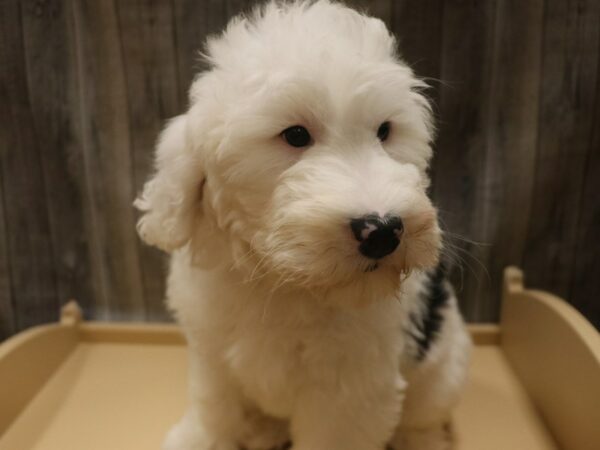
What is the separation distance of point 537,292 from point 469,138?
1.76 ft

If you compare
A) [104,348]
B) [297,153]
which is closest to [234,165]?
[297,153]

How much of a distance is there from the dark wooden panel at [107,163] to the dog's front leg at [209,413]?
27.3 inches

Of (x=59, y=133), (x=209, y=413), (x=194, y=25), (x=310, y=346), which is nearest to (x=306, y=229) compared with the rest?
(x=310, y=346)

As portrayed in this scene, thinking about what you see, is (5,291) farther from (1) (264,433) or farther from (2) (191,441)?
(1) (264,433)

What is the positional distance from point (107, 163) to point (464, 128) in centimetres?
119

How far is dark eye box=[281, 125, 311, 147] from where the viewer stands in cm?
110

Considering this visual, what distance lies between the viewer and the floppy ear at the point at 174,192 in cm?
120

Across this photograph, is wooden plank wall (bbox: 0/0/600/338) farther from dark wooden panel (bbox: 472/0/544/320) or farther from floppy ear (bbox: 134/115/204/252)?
floppy ear (bbox: 134/115/204/252)

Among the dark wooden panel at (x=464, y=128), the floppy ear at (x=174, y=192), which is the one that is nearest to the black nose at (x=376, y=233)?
the floppy ear at (x=174, y=192)

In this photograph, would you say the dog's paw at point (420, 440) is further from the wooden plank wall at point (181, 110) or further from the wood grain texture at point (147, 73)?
the wood grain texture at point (147, 73)

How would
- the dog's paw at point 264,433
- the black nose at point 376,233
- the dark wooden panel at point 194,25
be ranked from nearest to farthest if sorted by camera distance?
the black nose at point 376,233 → the dog's paw at point 264,433 → the dark wooden panel at point 194,25

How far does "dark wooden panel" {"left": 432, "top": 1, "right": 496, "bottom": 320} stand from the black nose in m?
0.77

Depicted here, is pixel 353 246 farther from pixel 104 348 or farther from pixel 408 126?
pixel 104 348

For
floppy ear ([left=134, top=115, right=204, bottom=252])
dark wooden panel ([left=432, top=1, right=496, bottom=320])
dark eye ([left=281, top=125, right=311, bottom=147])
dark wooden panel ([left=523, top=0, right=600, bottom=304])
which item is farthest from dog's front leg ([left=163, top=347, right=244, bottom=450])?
dark wooden panel ([left=523, top=0, right=600, bottom=304])
